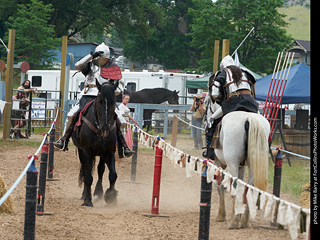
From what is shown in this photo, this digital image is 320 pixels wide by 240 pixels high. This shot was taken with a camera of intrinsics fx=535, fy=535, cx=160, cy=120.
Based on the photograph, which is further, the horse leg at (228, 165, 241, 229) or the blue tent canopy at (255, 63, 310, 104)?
the blue tent canopy at (255, 63, 310, 104)

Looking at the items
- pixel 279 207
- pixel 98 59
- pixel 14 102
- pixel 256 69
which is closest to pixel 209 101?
pixel 98 59

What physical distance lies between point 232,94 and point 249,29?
35.6 meters

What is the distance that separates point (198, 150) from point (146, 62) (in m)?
45.7

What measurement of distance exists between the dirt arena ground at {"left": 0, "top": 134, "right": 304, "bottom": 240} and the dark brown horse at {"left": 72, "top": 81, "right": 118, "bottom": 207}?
0.41 m

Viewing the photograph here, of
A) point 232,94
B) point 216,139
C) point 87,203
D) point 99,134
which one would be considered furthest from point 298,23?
point 216,139

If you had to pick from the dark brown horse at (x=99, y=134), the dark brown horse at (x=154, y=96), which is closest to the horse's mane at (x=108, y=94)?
the dark brown horse at (x=99, y=134)

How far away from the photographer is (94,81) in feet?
30.5

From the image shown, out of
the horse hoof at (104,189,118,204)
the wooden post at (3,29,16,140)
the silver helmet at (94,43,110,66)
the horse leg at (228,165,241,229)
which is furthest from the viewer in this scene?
the wooden post at (3,29,16,140)

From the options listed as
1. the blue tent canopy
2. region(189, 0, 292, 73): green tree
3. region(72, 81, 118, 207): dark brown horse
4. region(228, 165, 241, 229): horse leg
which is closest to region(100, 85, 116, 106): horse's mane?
region(72, 81, 118, 207): dark brown horse

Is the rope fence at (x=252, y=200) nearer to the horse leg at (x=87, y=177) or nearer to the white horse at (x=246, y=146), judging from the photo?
the white horse at (x=246, y=146)

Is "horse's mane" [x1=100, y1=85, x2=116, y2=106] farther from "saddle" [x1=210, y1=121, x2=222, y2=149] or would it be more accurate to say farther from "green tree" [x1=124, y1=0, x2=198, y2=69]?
"green tree" [x1=124, y1=0, x2=198, y2=69]

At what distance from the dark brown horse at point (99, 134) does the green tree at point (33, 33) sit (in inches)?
1284

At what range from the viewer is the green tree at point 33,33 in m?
40.2

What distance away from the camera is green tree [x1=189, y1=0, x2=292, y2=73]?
135 feet
